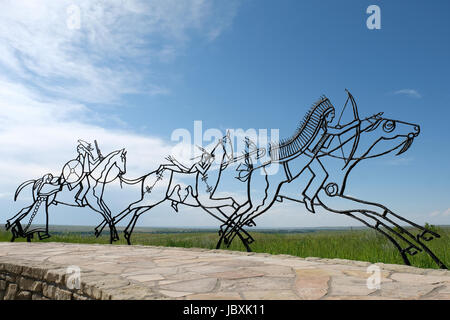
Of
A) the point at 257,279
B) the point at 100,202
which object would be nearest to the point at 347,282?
the point at 257,279

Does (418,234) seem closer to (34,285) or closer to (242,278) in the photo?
(242,278)

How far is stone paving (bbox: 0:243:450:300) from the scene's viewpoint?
2.85 m

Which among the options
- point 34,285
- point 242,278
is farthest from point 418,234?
point 34,285

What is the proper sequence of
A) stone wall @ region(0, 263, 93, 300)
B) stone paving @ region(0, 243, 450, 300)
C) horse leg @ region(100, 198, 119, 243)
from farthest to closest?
horse leg @ region(100, 198, 119, 243) < stone wall @ region(0, 263, 93, 300) < stone paving @ region(0, 243, 450, 300)

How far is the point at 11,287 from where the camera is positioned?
4.47 m

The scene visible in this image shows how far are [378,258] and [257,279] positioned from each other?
216cm

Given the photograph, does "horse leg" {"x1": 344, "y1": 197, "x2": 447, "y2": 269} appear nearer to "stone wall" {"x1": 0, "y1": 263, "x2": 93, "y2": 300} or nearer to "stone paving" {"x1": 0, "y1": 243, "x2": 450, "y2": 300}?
"stone paving" {"x1": 0, "y1": 243, "x2": 450, "y2": 300}

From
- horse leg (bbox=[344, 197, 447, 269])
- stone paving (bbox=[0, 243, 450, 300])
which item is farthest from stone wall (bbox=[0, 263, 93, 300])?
horse leg (bbox=[344, 197, 447, 269])

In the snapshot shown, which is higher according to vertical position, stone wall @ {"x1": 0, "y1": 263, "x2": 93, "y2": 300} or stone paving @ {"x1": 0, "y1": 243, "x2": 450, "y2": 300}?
stone paving @ {"x1": 0, "y1": 243, "x2": 450, "y2": 300}

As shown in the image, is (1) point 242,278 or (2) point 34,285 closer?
(1) point 242,278

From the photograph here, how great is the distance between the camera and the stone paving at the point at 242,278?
2846 mm

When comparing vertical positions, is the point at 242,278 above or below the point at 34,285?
above

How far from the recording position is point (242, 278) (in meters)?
3.48
